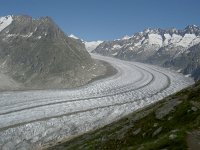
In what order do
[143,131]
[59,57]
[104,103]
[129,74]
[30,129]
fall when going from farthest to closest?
1. [59,57]
2. [129,74]
3. [104,103]
4. [30,129]
5. [143,131]

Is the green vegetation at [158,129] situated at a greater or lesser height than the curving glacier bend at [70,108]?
greater

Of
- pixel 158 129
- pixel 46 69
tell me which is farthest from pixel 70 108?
pixel 46 69

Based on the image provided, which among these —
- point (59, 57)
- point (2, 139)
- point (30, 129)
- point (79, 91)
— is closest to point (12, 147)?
point (2, 139)

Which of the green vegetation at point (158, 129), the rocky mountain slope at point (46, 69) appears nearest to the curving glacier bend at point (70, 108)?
the rocky mountain slope at point (46, 69)

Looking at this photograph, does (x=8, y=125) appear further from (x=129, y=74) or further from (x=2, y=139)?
(x=129, y=74)

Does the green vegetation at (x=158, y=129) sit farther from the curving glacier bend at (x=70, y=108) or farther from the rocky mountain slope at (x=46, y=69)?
the rocky mountain slope at (x=46, y=69)

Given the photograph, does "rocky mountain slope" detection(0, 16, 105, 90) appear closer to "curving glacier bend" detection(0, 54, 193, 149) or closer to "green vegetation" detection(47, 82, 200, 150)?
"curving glacier bend" detection(0, 54, 193, 149)

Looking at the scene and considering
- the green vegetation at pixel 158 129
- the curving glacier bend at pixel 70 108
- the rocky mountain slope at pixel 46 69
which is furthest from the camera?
the rocky mountain slope at pixel 46 69

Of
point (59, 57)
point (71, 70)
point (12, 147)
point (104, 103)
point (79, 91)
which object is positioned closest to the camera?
point (12, 147)

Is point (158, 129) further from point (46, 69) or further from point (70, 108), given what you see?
point (46, 69)
